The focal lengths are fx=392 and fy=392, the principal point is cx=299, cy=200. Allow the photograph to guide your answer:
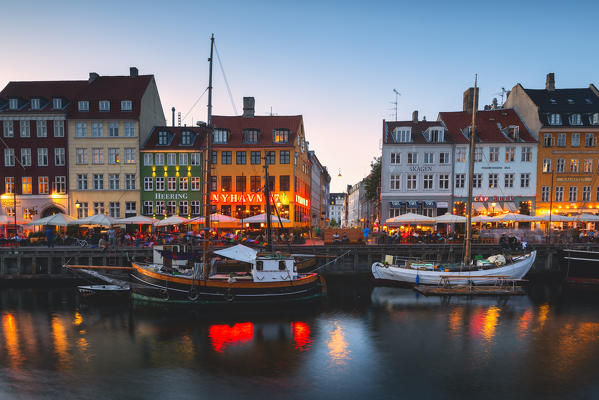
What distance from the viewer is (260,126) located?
162 feet

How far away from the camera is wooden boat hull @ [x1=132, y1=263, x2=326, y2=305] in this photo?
23.8 metres

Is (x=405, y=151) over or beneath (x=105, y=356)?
over

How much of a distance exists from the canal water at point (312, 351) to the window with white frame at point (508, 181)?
22982 millimetres

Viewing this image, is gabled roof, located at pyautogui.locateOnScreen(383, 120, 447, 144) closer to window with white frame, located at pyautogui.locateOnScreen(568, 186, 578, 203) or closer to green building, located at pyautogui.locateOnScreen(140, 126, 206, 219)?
window with white frame, located at pyautogui.locateOnScreen(568, 186, 578, 203)

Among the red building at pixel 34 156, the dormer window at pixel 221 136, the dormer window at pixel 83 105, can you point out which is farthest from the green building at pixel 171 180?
the red building at pixel 34 156

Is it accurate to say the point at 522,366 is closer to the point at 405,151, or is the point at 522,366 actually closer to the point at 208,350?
the point at 208,350

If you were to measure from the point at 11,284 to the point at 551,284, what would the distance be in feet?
144

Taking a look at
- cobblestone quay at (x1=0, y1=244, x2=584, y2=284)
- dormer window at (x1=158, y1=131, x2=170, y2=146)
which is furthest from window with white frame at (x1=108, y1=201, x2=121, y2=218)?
cobblestone quay at (x1=0, y1=244, x2=584, y2=284)

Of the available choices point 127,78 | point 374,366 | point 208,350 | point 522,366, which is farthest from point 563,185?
point 127,78

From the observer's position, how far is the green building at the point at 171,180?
4659cm

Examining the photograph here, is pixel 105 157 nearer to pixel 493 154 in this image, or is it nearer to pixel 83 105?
pixel 83 105

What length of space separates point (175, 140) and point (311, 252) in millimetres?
24944

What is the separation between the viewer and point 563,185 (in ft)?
152

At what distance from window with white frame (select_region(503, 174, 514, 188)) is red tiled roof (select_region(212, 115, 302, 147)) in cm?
2564
